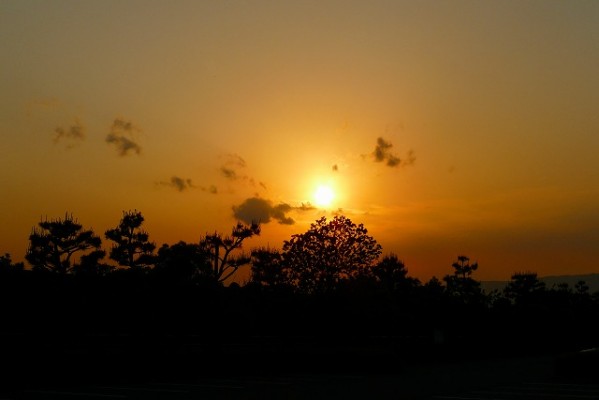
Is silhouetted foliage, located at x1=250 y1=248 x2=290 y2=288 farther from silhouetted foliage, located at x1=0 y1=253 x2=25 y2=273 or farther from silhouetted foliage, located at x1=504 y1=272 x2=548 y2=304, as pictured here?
silhouetted foliage, located at x1=504 y1=272 x2=548 y2=304

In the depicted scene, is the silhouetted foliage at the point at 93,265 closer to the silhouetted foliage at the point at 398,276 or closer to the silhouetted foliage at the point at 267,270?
the silhouetted foliage at the point at 267,270

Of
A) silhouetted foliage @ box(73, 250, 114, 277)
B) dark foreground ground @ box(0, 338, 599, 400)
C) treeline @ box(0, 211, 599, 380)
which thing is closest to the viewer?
dark foreground ground @ box(0, 338, 599, 400)

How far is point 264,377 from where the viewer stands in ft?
74.4

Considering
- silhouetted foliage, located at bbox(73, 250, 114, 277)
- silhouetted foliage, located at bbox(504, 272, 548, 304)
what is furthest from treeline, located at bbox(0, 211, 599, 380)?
silhouetted foliage, located at bbox(504, 272, 548, 304)

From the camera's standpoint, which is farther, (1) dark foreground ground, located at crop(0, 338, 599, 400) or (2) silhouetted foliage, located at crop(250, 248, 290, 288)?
(2) silhouetted foliage, located at crop(250, 248, 290, 288)

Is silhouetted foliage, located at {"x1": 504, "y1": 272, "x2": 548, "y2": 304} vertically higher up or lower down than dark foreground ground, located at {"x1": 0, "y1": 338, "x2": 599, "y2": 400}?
higher up

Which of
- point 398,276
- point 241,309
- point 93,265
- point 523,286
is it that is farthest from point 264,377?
point 523,286

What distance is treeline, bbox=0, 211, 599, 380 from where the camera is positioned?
27.3 meters

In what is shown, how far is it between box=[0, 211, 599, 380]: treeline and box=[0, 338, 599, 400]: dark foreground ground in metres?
0.45

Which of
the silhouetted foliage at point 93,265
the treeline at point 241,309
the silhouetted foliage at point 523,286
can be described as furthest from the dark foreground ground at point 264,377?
the silhouetted foliage at point 523,286

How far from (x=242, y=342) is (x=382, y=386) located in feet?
44.6

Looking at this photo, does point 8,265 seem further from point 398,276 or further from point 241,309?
point 398,276

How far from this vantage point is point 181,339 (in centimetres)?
2908

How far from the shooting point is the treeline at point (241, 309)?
27344 mm
